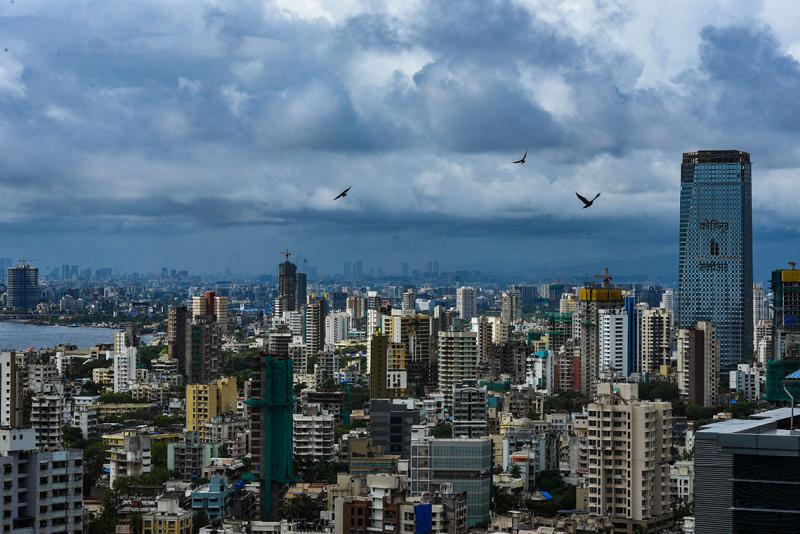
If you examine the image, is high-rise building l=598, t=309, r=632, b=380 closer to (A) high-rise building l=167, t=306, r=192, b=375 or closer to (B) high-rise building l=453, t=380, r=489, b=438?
(A) high-rise building l=167, t=306, r=192, b=375

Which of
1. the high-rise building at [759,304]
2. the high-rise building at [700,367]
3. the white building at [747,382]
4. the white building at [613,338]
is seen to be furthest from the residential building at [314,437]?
the high-rise building at [759,304]

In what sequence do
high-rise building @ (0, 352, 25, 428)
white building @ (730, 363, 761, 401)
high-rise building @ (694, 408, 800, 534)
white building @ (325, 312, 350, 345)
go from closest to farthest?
1. high-rise building @ (694, 408, 800, 534)
2. high-rise building @ (0, 352, 25, 428)
3. white building @ (730, 363, 761, 401)
4. white building @ (325, 312, 350, 345)

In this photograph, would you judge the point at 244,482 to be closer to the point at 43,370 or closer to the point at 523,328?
the point at 43,370

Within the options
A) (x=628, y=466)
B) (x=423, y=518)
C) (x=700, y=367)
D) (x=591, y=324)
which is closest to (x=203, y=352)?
(x=591, y=324)

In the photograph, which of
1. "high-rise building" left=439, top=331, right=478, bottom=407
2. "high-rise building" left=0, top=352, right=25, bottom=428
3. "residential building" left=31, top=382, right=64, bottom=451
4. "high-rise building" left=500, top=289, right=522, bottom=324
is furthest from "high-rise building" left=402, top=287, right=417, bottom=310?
"residential building" left=31, top=382, right=64, bottom=451

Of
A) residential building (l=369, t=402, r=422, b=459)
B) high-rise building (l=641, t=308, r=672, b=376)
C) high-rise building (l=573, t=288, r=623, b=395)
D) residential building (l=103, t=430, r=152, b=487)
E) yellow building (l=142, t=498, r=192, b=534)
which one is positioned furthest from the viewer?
high-rise building (l=641, t=308, r=672, b=376)

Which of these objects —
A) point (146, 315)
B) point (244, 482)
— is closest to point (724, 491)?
point (244, 482)

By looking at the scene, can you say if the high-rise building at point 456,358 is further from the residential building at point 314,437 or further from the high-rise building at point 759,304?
the high-rise building at point 759,304
